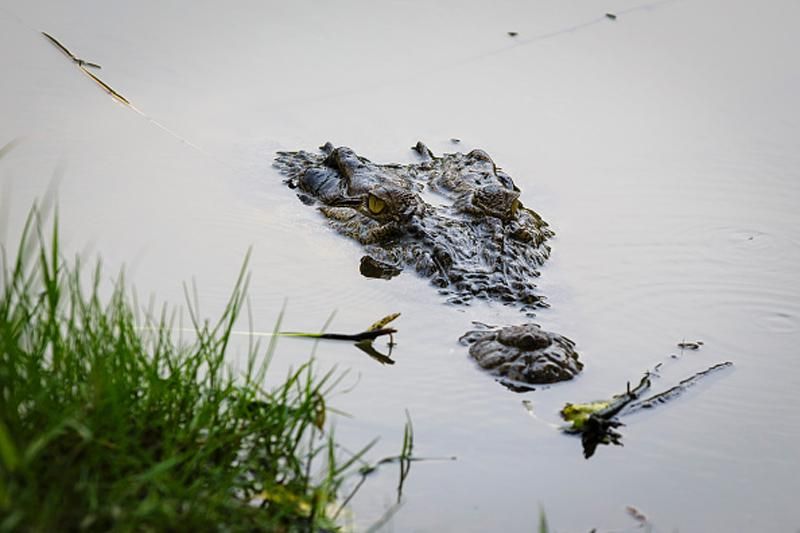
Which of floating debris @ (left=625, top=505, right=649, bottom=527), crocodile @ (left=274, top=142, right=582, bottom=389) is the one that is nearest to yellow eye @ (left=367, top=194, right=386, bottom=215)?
crocodile @ (left=274, top=142, right=582, bottom=389)

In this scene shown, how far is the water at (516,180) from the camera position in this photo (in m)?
4.20

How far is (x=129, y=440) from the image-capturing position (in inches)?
122

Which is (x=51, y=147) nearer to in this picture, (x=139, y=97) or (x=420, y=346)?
(x=139, y=97)

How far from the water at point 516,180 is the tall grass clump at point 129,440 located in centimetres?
36

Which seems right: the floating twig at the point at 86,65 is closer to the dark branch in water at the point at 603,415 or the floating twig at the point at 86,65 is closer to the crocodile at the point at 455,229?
the crocodile at the point at 455,229

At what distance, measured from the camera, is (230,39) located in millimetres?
8484

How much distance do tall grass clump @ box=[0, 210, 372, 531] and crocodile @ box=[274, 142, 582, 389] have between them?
137 cm

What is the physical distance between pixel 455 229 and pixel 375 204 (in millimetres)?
517

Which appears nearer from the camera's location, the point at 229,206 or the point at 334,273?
the point at 334,273

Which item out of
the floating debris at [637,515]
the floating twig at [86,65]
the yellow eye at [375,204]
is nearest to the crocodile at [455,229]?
the yellow eye at [375,204]

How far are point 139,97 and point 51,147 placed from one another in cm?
99

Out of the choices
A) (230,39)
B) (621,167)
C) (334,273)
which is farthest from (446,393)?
(230,39)

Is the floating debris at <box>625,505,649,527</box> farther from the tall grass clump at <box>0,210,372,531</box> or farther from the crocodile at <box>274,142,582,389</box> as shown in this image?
the tall grass clump at <box>0,210,372,531</box>

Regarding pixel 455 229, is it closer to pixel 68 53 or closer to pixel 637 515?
pixel 637 515
